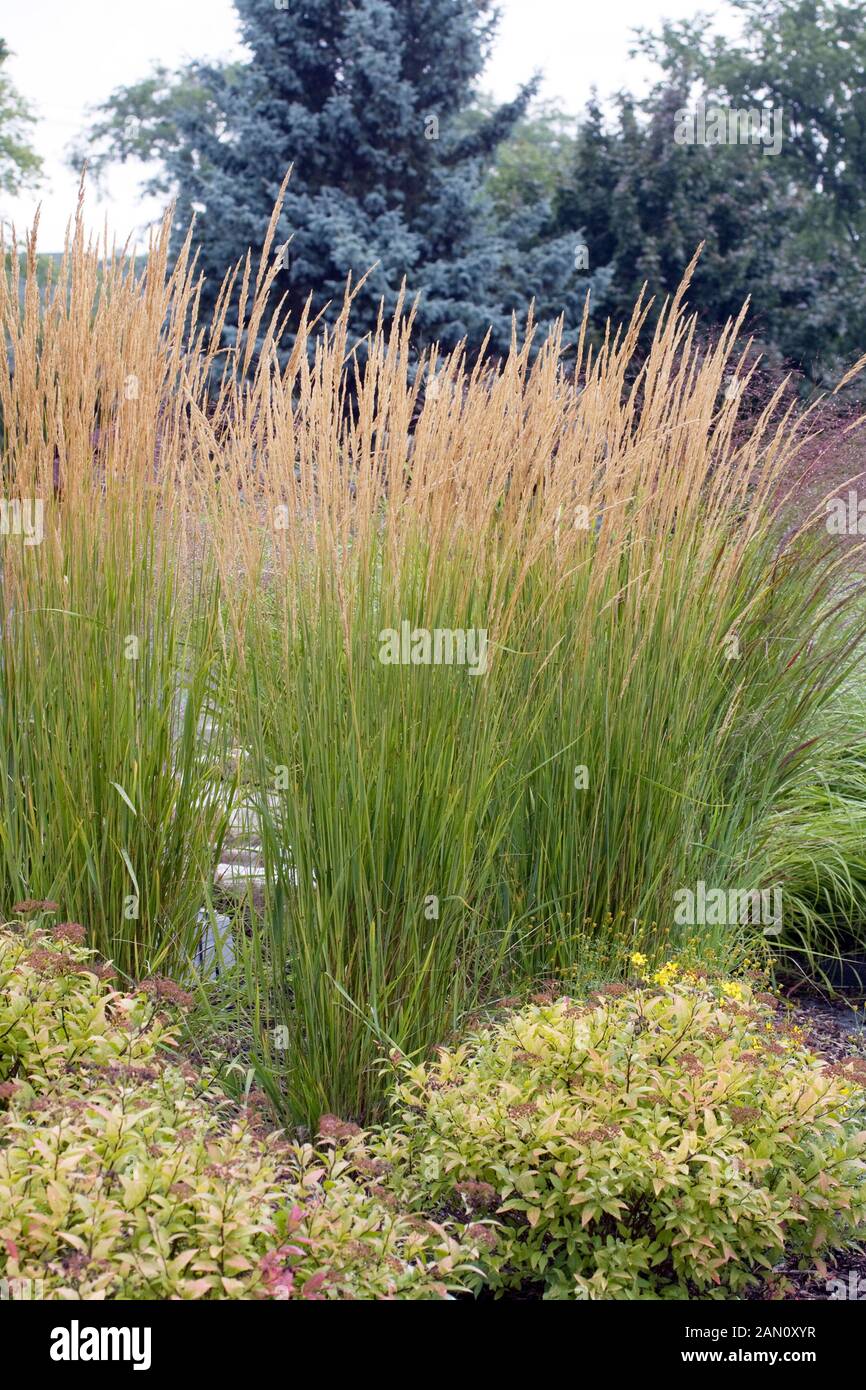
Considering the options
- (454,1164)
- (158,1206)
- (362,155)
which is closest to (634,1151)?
(454,1164)

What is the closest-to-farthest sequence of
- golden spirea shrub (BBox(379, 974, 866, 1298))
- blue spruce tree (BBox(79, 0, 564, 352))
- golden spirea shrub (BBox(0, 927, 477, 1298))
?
golden spirea shrub (BBox(0, 927, 477, 1298)) → golden spirea shrub (BBox(379, 974, 866, 1298)) → blue spruce tree (BBox(79, 0, 564, 352))

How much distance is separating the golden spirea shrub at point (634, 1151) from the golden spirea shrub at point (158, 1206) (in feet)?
0.58

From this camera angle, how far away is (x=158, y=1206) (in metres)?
1.93

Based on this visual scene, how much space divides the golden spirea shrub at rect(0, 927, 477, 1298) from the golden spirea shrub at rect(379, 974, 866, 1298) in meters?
0.18

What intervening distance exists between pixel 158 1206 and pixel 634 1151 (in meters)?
0.85

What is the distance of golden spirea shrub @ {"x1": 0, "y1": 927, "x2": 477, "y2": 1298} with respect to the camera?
181 centimetres

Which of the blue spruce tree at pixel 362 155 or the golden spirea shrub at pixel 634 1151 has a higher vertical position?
the blue spruce tree at pixel 362 155

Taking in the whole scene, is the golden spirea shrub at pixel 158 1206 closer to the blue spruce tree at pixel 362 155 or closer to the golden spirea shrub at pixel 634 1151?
the golden spirea shrub at pixel 634 1151

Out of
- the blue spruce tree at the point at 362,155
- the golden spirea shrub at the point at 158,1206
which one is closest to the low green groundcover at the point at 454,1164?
the golden spirea shrub at the point at 158,1206

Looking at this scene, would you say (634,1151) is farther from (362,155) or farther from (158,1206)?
(362,155)

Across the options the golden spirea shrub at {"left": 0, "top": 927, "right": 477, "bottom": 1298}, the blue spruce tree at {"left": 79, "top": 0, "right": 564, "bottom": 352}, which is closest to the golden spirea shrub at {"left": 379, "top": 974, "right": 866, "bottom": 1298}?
the golden spirea shrub at {"left": 0, "top": 927, "right": 477, "bottom": 1298}

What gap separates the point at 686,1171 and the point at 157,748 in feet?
5.66

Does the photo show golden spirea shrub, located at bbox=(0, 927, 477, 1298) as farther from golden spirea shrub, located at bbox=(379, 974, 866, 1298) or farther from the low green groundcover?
golden spirea shrub, located at bbox=(379, 974, 866, 1298)

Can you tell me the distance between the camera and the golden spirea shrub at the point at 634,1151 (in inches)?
86.5
